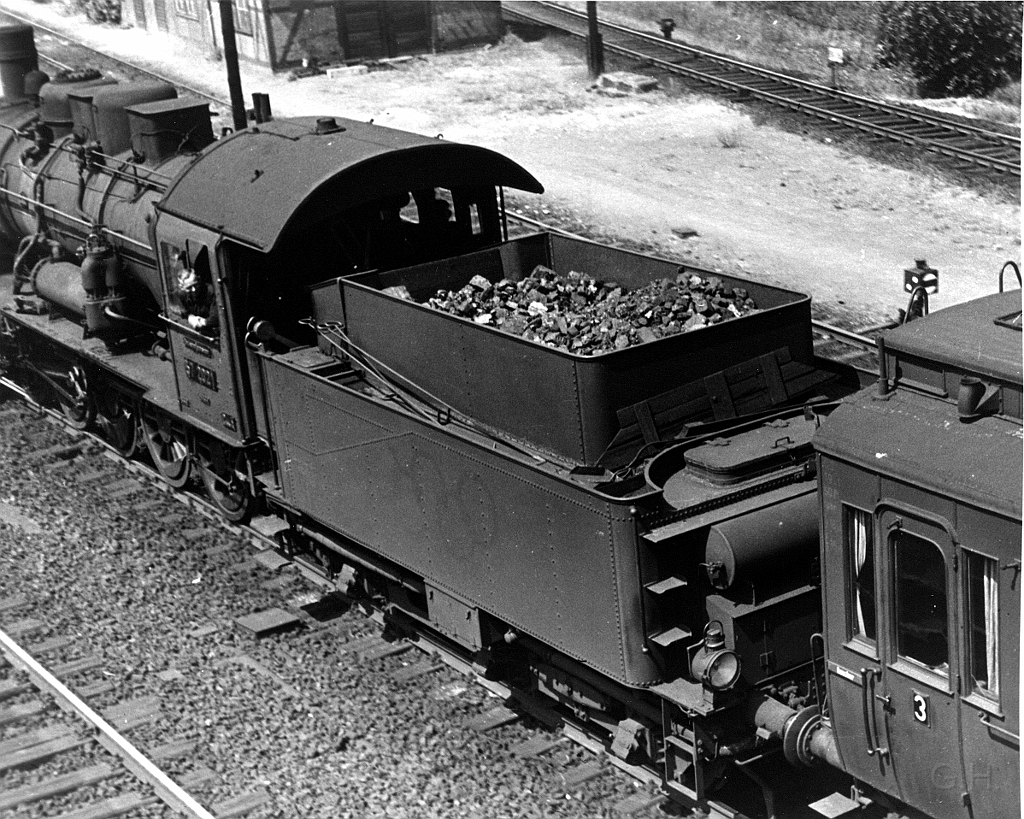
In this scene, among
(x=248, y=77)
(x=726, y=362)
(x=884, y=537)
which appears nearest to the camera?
(x=884, y=537)

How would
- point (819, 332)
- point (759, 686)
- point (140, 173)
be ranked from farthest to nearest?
point (819, 332), point (140, 173), point (759, 686)

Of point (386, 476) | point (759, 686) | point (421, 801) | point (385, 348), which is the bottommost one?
point (421, 801)

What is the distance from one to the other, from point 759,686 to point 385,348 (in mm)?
3456

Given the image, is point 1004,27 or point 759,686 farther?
point 1004,27

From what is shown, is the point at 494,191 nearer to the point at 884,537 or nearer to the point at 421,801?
the point at 421,801

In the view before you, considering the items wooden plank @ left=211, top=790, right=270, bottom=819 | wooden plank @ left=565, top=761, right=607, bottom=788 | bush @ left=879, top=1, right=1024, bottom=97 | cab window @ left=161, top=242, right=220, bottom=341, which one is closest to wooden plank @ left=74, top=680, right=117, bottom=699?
wooden plank @ left=211, top=790, right=270, bottom=819

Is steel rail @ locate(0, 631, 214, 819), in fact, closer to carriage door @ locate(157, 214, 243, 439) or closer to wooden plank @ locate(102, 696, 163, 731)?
wooden plank @ locate(102, 696, 163, 731)

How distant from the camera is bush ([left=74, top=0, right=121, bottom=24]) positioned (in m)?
30.8

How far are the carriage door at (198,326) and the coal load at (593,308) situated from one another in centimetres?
185

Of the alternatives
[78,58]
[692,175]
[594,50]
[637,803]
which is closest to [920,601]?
[637,803]

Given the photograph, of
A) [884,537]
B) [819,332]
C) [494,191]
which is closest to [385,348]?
[494,191]

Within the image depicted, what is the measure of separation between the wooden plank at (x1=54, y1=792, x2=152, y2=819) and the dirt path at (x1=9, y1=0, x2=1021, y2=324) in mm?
10011

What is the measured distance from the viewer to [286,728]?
8.75 meters

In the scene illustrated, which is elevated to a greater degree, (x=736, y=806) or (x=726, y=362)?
(x=726, y=362)
